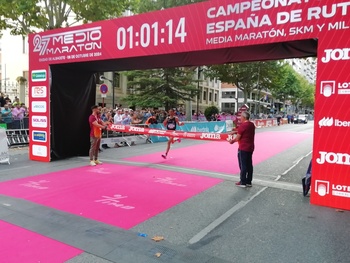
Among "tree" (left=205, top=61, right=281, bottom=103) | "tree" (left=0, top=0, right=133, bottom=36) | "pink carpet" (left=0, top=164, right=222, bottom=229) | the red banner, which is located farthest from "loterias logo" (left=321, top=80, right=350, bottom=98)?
"tree" (left=205, top=61, right=281, bottom=103)

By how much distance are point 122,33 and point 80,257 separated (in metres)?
6.40

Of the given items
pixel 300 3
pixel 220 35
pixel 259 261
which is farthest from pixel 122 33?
pixel 259 261

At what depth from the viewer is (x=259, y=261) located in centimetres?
375

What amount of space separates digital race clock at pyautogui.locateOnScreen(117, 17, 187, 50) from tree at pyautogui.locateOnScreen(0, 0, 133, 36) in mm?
9215

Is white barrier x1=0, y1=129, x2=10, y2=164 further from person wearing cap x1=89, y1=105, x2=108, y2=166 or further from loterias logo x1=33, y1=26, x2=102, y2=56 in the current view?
loterias logo x1=33, y1=26, x2=102, y2=56

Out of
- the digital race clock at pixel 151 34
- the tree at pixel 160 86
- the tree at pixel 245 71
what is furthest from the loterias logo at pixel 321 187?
the tree at pixel 245 71

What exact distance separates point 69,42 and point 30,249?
24.2 ft

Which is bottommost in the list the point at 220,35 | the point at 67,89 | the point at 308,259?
the point at 308,259

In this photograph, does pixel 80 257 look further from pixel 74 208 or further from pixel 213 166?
pixel 213 166

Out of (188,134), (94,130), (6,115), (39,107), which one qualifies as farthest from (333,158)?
(6,115)

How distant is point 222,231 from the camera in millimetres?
4707

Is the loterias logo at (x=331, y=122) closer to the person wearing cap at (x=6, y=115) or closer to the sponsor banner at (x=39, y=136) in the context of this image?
the sponsor banner at (x=39, y=136)

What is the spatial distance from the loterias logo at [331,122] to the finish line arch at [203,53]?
0.05 feet

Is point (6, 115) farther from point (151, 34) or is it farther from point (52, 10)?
point (151, 34)
